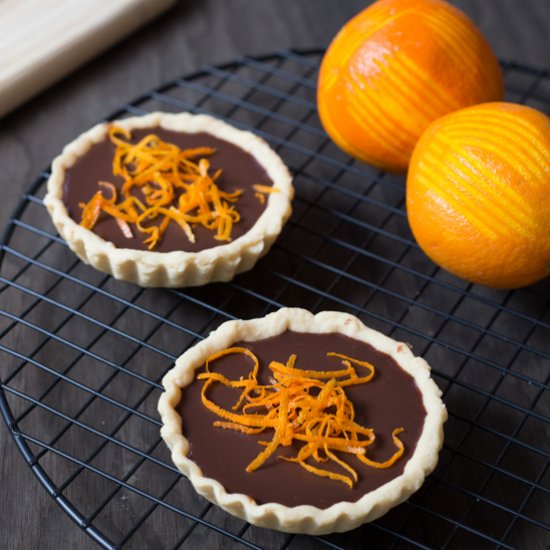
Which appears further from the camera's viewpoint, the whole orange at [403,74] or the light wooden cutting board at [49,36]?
the light wooden cutting board at [49,36]

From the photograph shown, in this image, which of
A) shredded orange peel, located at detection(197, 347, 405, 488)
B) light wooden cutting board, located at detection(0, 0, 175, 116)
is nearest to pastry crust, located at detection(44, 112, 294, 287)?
shredded orange peel, located at detection(197, 347, 405, 488)

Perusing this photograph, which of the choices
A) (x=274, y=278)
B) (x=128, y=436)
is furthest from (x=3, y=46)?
(x=128, y=436)

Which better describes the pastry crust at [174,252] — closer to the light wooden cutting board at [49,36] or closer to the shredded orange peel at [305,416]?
the shredded orange peel at [305,416]

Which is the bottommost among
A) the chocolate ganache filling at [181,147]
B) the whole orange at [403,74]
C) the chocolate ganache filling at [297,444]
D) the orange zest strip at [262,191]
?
the chocolate ganache filling at [297,444]

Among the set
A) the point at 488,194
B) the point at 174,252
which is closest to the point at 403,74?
the point at 488,194

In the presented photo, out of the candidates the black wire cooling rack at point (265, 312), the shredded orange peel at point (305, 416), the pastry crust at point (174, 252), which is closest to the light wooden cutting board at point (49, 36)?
the black wire cooling rack at point (265, 312)

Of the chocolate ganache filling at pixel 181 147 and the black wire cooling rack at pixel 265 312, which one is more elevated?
the chocolate ganache filling at pixel 181 147

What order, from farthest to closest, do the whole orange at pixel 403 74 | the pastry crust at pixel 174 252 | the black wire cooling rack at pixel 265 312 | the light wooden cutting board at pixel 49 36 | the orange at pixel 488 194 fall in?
the light wooden cutting board at pixel 49 36 → the whole orange at pixel 403 74 → the pastry crust at pixel 174 252 → the orange at pixel 488 194 → the black wire cooling rack at pixel 265 312
